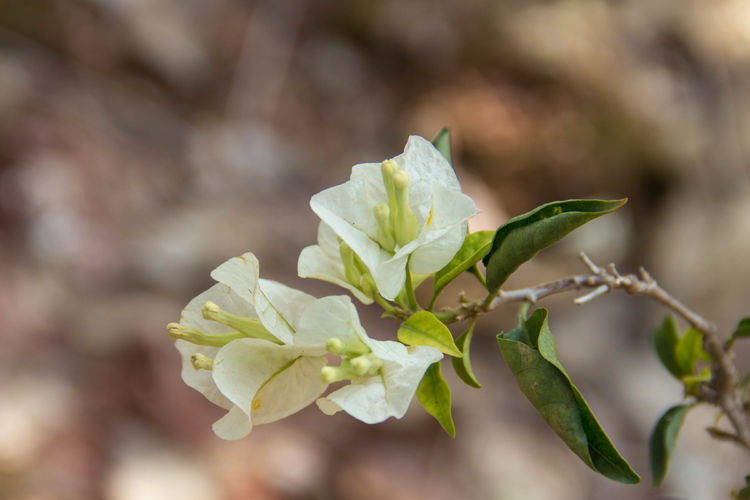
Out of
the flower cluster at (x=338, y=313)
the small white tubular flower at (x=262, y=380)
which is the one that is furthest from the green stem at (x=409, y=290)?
the small white tubular flower at (x=262, y=380)

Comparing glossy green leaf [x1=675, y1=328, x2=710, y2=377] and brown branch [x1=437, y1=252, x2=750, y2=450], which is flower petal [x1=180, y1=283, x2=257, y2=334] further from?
glossy green leaf [x1=675, y1=328, x2=710, y2=377]

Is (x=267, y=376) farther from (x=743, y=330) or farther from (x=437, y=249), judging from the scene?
(x=743, y=330)

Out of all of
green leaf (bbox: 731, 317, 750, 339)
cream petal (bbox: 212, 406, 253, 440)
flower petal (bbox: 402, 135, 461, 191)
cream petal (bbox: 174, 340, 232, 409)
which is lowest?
cream petal (bbox: 212, 406, 253, 440)

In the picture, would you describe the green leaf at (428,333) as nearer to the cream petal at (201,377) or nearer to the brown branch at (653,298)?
the brown branch at (653,298)

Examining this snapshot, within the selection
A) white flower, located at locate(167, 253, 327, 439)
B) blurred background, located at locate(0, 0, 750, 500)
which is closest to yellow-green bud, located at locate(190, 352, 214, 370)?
white flower, located at locate(167, 253, 327, 439)

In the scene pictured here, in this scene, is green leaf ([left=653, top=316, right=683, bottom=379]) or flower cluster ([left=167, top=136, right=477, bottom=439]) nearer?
flower cluster ([left=167, top=136, right=477, bottom=439])
